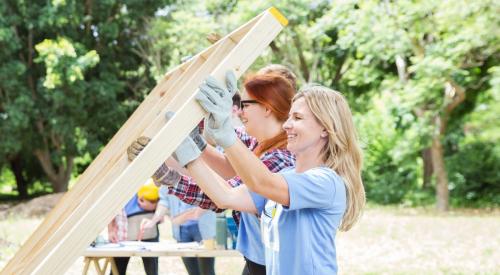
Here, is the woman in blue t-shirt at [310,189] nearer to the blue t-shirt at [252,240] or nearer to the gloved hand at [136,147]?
the gloved hand at [136,147]

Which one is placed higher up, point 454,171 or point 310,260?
point 454,171

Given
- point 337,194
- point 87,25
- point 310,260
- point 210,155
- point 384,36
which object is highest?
point 87,25

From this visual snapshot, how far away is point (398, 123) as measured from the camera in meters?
18.6

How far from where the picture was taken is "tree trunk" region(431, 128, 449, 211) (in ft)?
63.7

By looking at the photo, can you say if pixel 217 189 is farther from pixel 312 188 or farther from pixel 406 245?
pixel 406 245

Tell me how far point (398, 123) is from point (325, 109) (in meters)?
16.6

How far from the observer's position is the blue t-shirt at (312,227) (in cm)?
240

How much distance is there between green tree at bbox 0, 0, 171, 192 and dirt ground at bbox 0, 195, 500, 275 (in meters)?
3.98

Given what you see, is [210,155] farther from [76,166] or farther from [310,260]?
[76,166]

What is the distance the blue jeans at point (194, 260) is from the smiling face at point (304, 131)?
351cm

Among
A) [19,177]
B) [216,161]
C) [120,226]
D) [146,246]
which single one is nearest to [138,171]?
[216,161]

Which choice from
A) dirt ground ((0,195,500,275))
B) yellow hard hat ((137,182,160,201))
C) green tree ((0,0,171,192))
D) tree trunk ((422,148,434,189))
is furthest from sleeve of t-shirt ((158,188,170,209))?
tree trunk ((422,148,434,189))

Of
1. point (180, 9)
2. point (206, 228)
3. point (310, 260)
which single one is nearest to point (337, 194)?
point (310, 260)

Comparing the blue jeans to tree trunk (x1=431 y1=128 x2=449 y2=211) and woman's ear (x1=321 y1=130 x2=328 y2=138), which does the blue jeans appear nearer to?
woman's ear (x1=321 y1=130 x2=328 y2=138)
